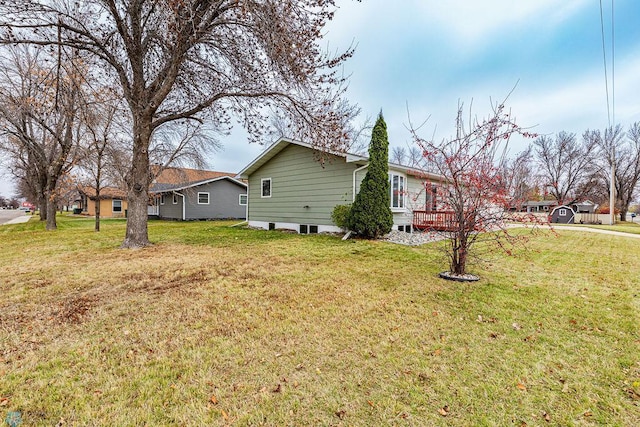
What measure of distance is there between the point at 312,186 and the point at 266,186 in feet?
11.6

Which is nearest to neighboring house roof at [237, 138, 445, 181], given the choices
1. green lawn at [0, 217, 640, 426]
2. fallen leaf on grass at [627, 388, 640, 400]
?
green lawn at [0, 217, 640, 426]

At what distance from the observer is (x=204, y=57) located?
8.51 metres

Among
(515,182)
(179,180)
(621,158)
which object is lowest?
(515,182)

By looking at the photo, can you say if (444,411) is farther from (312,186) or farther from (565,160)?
(565,160)

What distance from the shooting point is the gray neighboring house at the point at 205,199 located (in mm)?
22750

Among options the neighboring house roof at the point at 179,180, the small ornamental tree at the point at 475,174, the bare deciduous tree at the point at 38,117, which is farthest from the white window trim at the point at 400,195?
the neighboring house roof at the point at 179,180

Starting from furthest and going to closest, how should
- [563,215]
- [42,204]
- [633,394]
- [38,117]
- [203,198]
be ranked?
[563,215] → [203,198] → [42,204] → [38,117] → [633,394]

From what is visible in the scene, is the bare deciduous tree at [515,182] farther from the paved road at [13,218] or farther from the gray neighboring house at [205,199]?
the paved road at [13,218]

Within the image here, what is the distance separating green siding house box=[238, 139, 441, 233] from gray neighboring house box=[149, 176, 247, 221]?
952cm

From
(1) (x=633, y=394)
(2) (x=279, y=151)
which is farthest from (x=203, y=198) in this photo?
(1) (x=633, y=394)

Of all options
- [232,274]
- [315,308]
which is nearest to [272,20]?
[232,274]

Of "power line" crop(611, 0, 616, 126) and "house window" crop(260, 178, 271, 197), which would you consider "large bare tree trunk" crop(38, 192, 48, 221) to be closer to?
"house window" crop(260, 178, 271, 197)

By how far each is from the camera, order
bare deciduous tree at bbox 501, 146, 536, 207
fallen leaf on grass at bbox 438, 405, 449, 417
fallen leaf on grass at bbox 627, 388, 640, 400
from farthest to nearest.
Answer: bare deciduous tree at bbox 501, 146, 536, 207, fallen leaf on grass at bbox 627, 388, 640, 400, fallen leaf on grass at bbox 438, 405, 449, 417

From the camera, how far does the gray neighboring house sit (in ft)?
74.6
